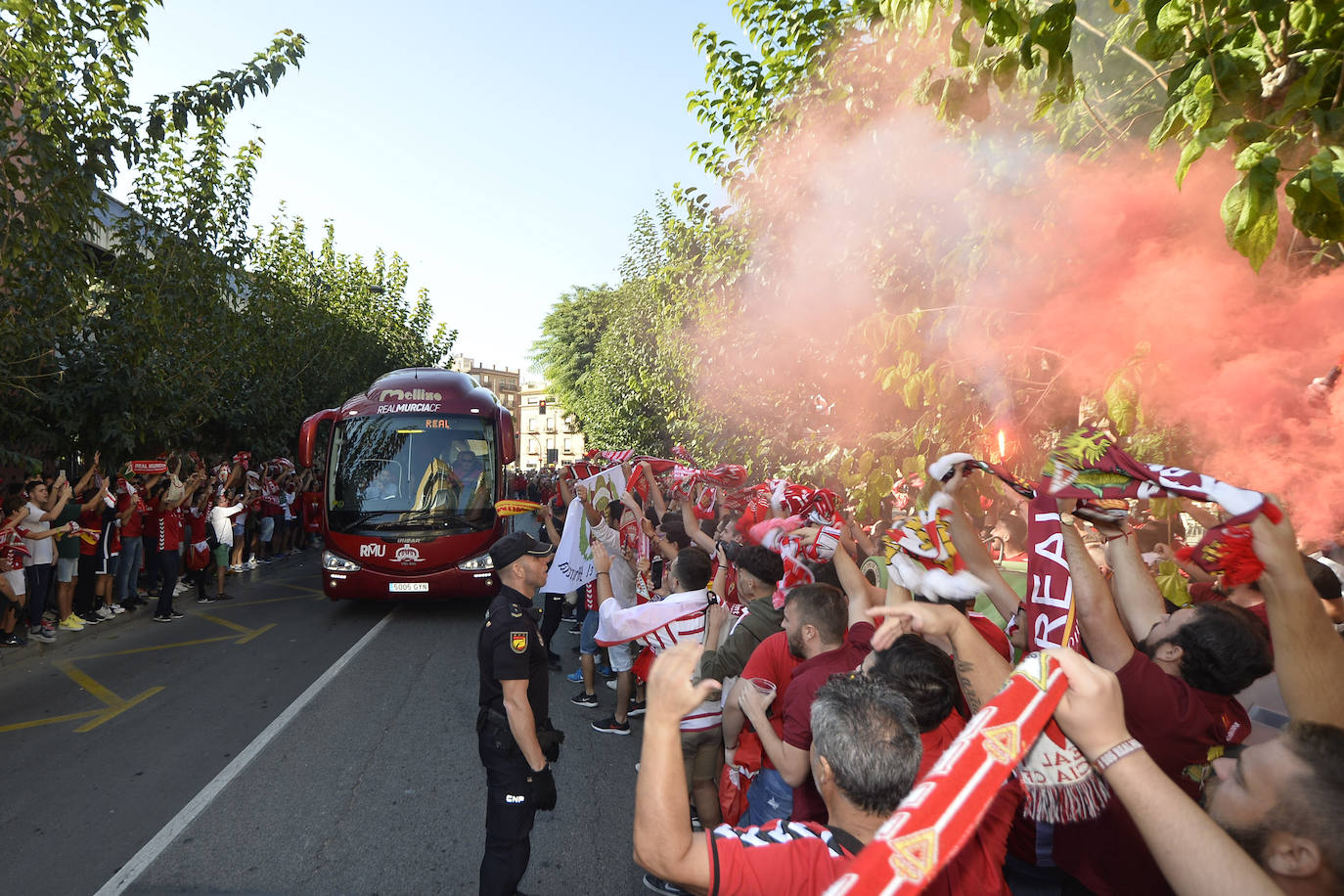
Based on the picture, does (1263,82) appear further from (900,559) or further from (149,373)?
(149,373)

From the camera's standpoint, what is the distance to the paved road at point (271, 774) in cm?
393

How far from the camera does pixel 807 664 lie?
3.01 meters

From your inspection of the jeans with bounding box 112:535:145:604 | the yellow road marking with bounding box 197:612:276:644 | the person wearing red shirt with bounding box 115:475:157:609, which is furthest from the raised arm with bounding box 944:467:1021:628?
the jeans with bounding box 112:535:145:604

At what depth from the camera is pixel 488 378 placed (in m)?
107

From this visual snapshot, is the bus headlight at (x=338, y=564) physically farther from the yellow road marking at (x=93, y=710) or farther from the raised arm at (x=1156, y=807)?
the raised arm at (x=1156, y=807)

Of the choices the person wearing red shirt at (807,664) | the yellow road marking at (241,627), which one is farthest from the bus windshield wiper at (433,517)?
the person wearing red shirt at (807,664)

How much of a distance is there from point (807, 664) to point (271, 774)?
403 centimetres

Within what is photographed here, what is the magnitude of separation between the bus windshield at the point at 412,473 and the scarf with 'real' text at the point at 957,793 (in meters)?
9.27

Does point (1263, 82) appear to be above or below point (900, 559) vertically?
above

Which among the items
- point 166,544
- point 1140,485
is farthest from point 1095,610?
point 166,544

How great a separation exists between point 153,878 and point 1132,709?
4450 mm

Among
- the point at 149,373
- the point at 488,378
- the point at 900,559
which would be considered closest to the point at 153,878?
the point at 900,559

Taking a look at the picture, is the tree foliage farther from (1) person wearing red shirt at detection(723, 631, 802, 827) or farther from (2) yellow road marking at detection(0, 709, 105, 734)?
(1) person wearing red shirt at detection(723, 631, 802, 827)

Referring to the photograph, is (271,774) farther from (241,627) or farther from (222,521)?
(222,521)
